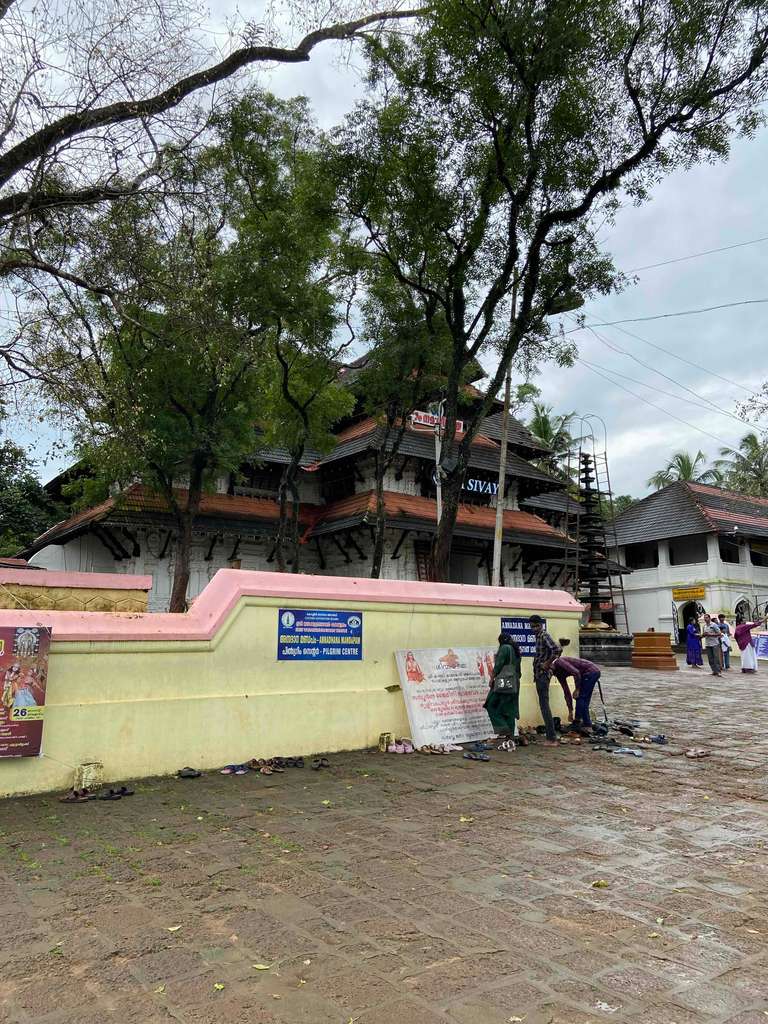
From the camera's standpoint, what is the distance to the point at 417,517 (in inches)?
924

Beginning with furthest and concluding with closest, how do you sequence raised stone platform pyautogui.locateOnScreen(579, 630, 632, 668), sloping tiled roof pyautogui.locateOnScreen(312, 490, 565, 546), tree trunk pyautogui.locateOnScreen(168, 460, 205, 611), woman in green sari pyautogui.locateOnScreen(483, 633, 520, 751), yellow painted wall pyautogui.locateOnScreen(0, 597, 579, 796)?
1. raised stone platform pyautogui.locateOnScreen(579, 630, 632, 668)
2. sloping tiled roof pyautogui.locateOnScreen(312, 490, 565, 546)
3. tree trunk pyautogui.locateOnScreen(168, 460, 205, 611)
4. woman in green sari pyautogui.locateOnScreen(483, 633, 520, 751)
5. yellow painted wall pyautogui.locateOnScreen(0, 597, 579, 796)

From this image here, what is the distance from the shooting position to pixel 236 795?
6.27m

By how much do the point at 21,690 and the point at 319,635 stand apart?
3.10 meters

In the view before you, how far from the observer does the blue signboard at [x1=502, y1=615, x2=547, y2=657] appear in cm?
1013

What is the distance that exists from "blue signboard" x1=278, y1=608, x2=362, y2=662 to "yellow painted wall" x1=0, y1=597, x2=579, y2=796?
0.26 ft

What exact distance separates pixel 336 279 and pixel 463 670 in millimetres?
11273

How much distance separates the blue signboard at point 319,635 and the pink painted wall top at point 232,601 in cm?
16

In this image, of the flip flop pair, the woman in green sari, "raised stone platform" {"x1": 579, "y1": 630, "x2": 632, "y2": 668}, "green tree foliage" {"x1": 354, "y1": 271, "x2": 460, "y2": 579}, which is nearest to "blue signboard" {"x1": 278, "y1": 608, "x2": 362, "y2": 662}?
the woman in green sari

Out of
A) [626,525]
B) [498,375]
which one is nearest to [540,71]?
[498,375]

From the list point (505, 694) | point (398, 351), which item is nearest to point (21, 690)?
point (505, 694)

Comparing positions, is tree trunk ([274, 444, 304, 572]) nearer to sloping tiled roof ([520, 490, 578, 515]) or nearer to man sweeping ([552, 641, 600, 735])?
man sweeping ([552, 641, 600, 735])

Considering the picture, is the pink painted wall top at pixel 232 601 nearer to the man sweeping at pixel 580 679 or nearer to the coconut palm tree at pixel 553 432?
the man sweeping at pixel 580 679

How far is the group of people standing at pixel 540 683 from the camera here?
353 inches

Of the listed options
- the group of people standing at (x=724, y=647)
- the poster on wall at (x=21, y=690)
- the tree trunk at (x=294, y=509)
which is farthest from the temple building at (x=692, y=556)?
the poster on wall at (x=21, y=690)
